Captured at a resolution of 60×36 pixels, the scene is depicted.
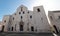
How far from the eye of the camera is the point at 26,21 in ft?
106

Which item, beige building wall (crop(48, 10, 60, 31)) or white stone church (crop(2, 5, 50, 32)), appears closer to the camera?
beige building wall (crop(48, 10, 60, 31))

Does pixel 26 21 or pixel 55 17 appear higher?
pixel 55 17

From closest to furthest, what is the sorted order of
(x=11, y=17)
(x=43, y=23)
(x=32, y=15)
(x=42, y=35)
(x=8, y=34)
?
(x=42, y=35), (x=8, y=34), (x=43, y=23), (x=32, y=15), (x=11, y=17)

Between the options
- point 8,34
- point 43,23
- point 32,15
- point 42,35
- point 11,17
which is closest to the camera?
point 42,35

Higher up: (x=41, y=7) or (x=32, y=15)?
(x=41, y=7)

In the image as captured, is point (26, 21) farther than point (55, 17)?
Yes

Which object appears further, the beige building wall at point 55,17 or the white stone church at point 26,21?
the white stone church at point 26,21

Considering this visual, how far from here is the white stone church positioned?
3031 centimetres

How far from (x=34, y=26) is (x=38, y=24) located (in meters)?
1.28

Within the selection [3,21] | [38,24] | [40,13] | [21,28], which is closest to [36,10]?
[40,13]

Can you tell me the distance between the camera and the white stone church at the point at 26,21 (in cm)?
3031

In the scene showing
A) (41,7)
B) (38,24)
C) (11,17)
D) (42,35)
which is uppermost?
(41,7)

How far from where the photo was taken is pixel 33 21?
31453 mm

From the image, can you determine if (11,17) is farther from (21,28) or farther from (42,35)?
(42,35)
